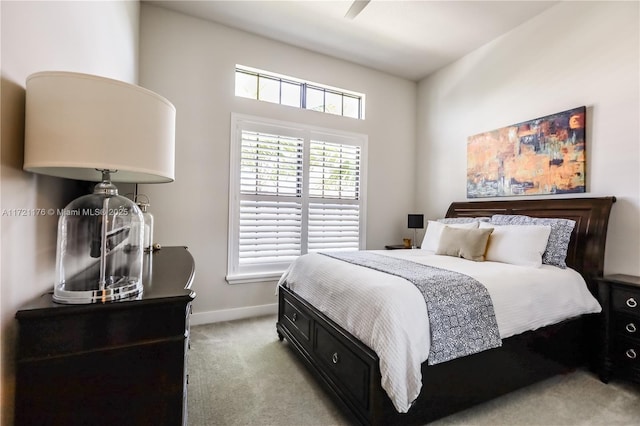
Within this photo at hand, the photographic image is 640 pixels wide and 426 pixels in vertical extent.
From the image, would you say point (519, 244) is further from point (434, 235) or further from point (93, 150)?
point (93, 150)

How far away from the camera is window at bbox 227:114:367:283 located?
11.3 feet

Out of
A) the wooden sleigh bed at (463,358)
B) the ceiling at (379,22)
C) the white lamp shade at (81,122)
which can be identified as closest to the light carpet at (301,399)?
the wooden sleigh bed at (463,358)

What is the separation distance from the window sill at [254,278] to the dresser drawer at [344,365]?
59.6 inches

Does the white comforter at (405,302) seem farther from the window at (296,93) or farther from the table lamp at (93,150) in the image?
the window at (296,93)

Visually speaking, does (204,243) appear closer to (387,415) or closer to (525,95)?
(387,415)

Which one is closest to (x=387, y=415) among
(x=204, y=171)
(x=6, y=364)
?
(x=6, y=364)

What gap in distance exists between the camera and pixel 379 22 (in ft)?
10.6

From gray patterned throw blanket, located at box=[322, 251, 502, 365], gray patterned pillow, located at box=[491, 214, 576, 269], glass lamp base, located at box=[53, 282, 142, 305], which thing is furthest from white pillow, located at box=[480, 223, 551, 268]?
glass lamp base, located at box=[53, 282, 142, 305]

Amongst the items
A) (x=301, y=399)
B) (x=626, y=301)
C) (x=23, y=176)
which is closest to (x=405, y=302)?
(x=301, y=399)

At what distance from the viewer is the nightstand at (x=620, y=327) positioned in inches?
83.9

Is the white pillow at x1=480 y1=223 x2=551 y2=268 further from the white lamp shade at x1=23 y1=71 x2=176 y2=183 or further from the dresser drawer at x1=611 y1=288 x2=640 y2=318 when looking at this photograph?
the white lamp shade at x1=23 y1=71 x2=176 y2=183

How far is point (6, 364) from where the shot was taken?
33.9 inches

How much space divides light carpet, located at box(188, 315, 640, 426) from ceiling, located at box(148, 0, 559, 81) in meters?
3.36

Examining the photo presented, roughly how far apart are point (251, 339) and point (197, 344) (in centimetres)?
49
